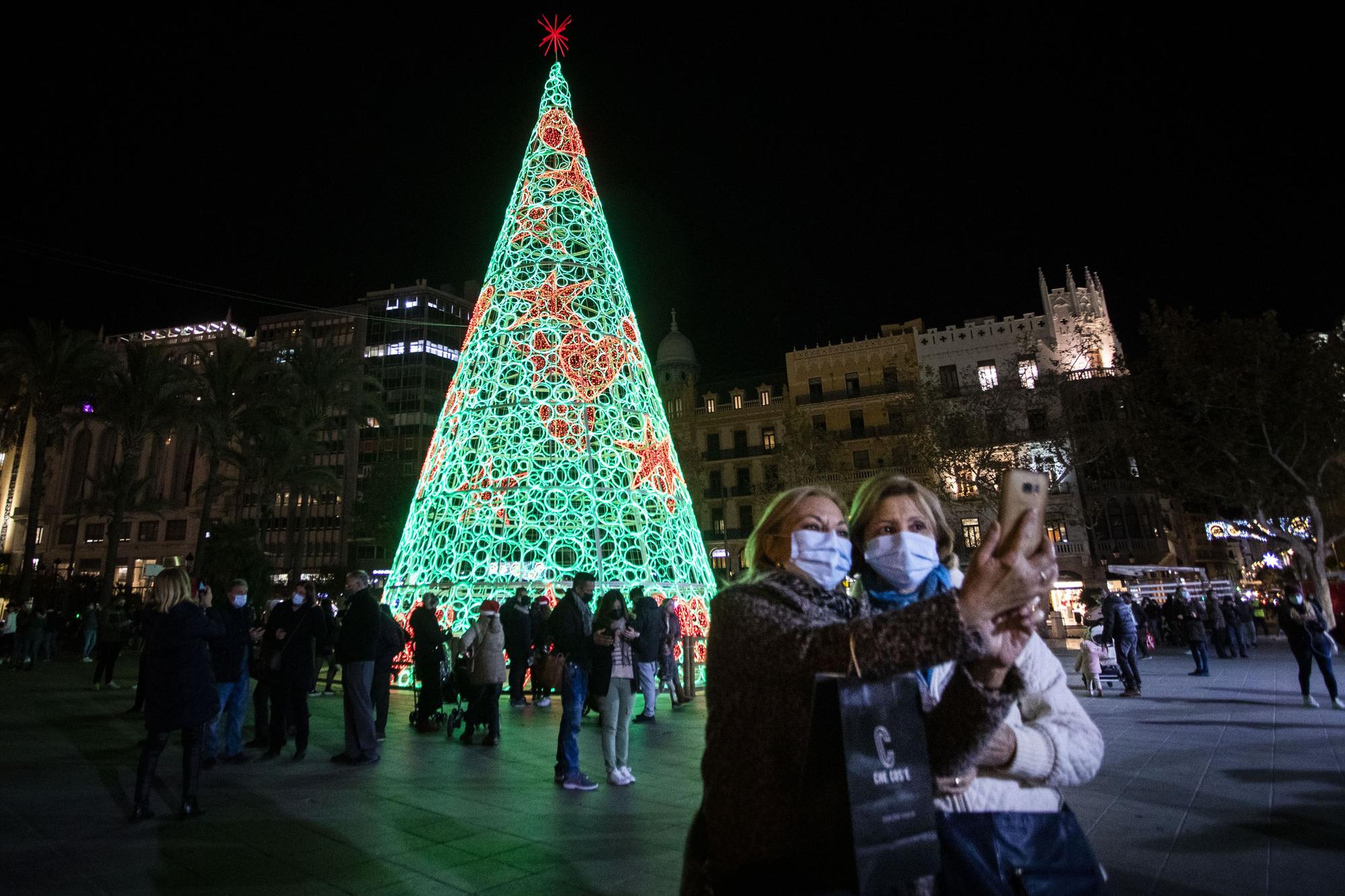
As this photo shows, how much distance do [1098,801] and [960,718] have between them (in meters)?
5.18

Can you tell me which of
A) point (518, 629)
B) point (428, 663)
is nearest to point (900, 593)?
point (428, 663)

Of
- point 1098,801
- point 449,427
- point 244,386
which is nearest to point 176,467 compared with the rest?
point 244,386

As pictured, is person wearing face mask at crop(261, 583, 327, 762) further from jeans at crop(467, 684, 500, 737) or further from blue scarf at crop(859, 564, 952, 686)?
blue scarf at crop(859, 564, 952, 686)

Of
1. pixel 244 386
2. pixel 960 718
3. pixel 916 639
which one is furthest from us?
pixel 244 386

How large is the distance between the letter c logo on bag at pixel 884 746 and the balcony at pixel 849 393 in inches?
1437

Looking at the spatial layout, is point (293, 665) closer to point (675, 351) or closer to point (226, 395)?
point (226, 395)

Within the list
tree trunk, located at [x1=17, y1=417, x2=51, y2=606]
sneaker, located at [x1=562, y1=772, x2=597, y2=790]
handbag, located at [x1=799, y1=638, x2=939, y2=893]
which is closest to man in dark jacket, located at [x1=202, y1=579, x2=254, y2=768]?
sneaker, located at [x1=562, y1=772, x2=597, y2=790]

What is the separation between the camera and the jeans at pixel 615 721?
644cm

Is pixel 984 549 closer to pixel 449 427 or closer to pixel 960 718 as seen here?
pixel 960 718

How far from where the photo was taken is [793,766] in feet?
4.99

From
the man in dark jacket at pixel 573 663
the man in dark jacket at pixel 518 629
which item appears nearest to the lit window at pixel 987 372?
the man in dark jacket at pixel 518 629

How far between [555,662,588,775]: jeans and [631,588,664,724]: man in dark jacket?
74.9 inches

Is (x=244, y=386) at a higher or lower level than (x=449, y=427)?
higher

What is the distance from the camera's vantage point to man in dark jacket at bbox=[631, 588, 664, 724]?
8.97 meters
